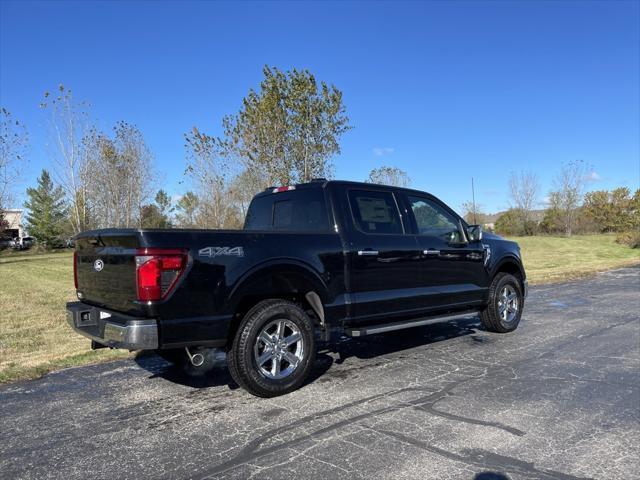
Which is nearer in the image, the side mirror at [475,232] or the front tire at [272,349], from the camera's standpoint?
the front tire at [272,349]

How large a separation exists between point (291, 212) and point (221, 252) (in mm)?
1698

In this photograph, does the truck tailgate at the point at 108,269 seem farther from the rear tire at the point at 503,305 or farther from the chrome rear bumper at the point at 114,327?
the rear tire at the point at 503,305

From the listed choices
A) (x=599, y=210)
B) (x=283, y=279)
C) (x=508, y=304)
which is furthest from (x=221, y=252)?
(x=599, y=210)

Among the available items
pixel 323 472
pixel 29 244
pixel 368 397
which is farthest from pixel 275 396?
pixel 29 244

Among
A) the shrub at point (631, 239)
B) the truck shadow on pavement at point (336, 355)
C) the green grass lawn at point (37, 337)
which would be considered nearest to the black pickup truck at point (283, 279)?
the truck shadow on pavement at point (336, 355)

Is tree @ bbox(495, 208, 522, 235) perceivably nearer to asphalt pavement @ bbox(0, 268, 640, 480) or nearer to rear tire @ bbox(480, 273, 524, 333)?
rear tire @ bbox(480, 273, 524, 333)

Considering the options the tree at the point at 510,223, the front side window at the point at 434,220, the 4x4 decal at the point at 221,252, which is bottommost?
the 4x4 decal at the point at 221,252

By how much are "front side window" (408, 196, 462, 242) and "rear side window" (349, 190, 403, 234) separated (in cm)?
37

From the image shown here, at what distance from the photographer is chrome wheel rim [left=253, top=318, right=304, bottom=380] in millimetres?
4492

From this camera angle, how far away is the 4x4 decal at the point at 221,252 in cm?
411

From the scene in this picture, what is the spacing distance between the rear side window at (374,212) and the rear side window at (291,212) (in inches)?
14.0

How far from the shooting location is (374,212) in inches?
222

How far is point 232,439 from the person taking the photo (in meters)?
3.60

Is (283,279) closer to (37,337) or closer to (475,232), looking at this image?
(475,232)
